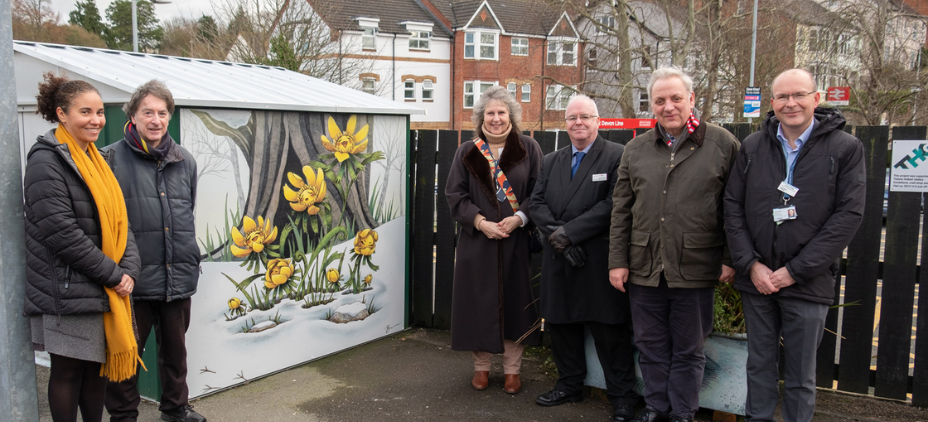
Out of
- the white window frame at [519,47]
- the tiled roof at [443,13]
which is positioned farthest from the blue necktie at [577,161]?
the white window frame at [519,47]

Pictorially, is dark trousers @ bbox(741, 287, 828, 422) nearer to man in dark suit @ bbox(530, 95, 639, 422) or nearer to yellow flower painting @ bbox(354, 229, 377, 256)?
man in dark suit @ bbox(530, 95, 639, 422)

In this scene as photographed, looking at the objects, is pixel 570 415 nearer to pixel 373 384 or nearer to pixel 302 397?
pixel 373 384

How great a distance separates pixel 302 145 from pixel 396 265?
1.55m

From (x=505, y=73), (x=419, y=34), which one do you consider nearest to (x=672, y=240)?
(x=419, y=34)

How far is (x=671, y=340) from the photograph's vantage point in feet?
13.1

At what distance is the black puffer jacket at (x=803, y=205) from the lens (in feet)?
10.8

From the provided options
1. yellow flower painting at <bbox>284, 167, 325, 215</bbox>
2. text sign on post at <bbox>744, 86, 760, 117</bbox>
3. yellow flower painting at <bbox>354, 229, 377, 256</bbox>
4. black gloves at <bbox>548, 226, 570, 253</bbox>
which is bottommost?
yellow flower painting at <bbox>354, 229, 377, 256</bbox>

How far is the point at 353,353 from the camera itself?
5.64 meters

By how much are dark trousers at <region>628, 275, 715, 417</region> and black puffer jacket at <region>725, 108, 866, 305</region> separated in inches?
13.8

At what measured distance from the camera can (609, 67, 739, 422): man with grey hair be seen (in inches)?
146

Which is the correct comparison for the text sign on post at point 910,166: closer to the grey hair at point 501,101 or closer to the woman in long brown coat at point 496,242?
the woman in long brown coat at point 496,242

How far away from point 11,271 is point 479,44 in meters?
42.1

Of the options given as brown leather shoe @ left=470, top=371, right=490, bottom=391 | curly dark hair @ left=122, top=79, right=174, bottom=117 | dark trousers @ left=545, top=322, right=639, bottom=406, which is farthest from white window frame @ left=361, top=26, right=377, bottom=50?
dark trousers @ left=545, top=322, right=639, bottom=406

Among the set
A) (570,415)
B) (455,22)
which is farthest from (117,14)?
(570,415)
